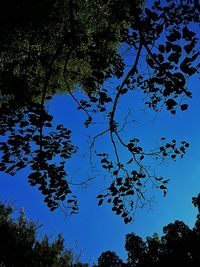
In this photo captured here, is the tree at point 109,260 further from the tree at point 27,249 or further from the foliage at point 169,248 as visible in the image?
the tree at point 27,249

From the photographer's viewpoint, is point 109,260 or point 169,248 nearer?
point 169,248

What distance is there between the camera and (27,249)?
115 ft

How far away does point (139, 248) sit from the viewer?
45.8 metres

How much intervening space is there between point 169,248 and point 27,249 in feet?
51.5

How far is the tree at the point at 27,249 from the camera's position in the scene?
33.2 meters

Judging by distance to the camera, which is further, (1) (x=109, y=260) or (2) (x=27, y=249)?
(1) (x=109, y=260)

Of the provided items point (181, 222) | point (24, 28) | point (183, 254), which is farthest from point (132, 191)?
point (181, 222)

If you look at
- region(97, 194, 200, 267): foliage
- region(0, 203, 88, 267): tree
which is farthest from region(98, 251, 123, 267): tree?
region(0, 203, 88, 267): tree

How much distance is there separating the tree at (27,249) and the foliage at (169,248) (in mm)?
9201

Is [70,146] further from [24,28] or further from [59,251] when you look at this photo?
[59,251]

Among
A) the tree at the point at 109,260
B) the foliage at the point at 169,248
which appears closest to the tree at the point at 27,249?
the foliage at the point at 169,248

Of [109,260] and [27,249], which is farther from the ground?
[109,260]

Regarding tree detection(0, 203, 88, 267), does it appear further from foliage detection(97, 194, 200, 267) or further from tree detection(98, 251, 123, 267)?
tree detection(98, 251, 123, 267)

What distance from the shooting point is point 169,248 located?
131ft
